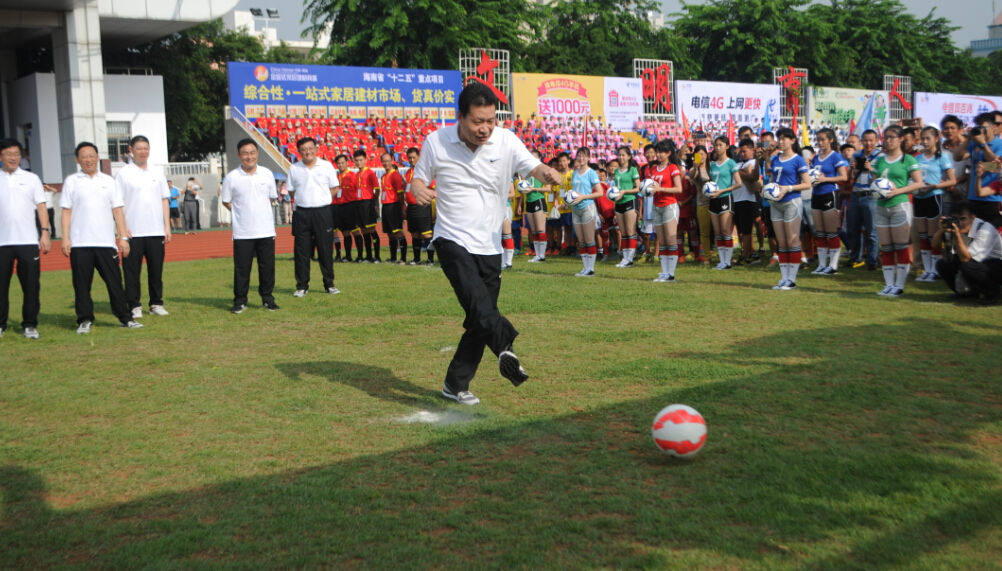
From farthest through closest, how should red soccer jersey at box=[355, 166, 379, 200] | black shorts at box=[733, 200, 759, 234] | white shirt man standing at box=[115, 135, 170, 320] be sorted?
red soccer jersey at box=[355, 166, 379, 200]
black shorts at box=[733, 200, 759, 234]
white shirt man standing at box=[115, 135, 170, 320]

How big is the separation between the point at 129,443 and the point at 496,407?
7.91 ft

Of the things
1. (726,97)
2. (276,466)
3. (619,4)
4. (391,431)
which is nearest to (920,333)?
(391,431)

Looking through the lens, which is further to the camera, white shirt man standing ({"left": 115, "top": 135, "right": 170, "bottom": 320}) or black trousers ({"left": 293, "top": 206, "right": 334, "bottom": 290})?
black trousers ({"left": 293, "top": 206, "right": 334, "bottom": 290})

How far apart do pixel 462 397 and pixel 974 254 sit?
23.1 ft

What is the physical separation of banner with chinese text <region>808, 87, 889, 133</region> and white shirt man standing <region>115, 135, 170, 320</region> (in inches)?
1580

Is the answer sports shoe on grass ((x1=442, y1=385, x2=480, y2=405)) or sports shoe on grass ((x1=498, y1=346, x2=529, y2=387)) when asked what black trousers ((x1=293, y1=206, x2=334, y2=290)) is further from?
sports shoe on grass ((x1=498, y1=346, x2=529, y2=387))

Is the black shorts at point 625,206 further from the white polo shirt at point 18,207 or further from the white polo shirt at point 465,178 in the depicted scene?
the white polo shirt at point 465,178

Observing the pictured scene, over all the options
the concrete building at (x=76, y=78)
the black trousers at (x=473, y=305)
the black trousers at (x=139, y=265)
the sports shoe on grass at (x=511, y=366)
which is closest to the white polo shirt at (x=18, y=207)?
the black trousers at (x=139, y=265)

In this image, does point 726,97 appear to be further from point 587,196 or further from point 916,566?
point 916,566

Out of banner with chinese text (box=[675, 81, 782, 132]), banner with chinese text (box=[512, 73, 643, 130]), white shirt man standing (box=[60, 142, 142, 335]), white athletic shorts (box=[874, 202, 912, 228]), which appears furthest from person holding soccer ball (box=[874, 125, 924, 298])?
banner with chinese text (box=[675, 81, 782, 132])

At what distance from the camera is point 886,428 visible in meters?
5.31

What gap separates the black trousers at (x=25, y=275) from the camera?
9562mm

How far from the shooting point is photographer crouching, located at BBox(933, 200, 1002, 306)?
10.0 m

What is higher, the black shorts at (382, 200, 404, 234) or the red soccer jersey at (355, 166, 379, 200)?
the red soccer jersey at (355, 166, 379, 200)
